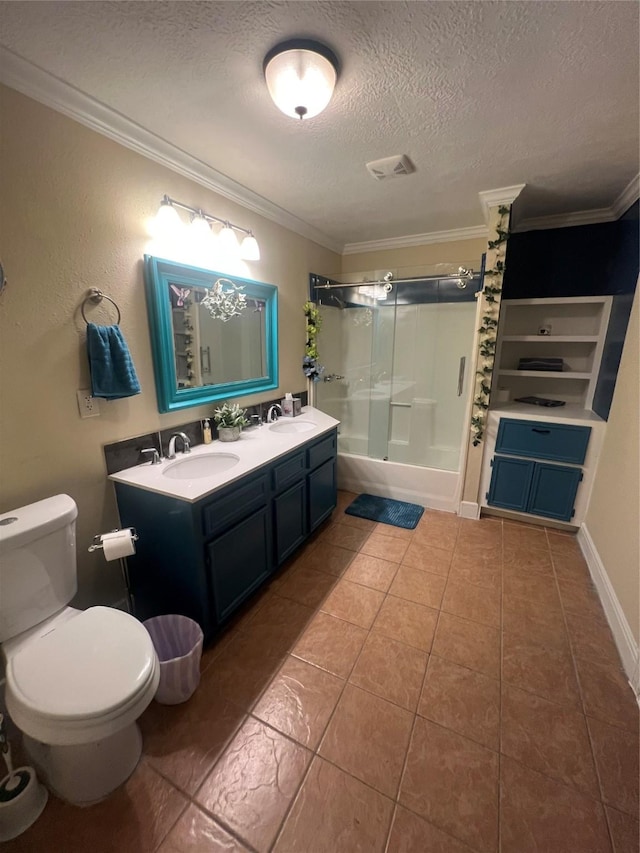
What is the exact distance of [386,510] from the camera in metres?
2.95

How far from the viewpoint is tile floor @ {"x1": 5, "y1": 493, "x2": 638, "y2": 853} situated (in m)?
1.05

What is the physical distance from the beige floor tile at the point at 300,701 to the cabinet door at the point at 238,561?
0.40 m

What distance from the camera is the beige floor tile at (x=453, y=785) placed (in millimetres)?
1062

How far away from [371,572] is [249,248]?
7.20 feet

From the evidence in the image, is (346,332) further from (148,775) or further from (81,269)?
(148,775)

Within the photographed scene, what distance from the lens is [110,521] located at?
1677 millimetres

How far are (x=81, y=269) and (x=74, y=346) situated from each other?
327 mm

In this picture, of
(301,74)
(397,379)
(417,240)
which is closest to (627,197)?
(417,240)

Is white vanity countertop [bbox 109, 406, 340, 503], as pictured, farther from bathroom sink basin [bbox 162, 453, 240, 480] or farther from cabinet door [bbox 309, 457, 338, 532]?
cabinet door [bbox 309, 457, 338, 532]

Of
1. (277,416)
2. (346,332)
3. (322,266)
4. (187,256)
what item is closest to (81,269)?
(187,256)

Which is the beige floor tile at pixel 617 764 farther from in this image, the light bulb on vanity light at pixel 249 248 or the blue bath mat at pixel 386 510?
the light bulb on vanity light at pixel 249 248

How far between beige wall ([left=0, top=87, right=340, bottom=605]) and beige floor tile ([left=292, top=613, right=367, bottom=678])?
100 cm

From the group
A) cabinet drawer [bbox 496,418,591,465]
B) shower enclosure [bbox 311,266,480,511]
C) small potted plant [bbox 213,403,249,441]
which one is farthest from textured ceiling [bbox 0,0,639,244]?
cabinet drawer [bbox 496,418,591,465]

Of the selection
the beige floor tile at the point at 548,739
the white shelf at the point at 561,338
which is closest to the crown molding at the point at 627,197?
the white shelf at the point at 561,338
